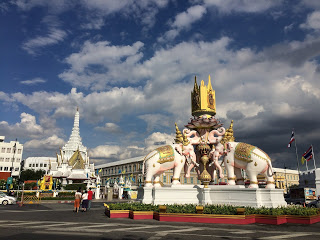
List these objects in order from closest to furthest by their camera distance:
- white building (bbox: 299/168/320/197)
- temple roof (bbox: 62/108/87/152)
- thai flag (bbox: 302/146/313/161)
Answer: thai flag (bbox: 302/146/313/161), white building (bbox: 299/168/320/197), temple roof (bbox: 62/108/87/152)

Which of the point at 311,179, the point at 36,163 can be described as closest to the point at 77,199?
the point at 311,179

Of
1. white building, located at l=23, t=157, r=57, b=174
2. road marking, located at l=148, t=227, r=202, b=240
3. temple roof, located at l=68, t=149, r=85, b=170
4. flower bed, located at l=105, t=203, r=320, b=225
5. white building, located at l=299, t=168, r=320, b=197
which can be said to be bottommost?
road marking, located at l=148, t=227, r=202, b=240

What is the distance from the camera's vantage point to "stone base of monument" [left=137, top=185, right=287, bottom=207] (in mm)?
13656

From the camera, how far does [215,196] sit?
47.8 feet

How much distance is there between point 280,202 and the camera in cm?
1405

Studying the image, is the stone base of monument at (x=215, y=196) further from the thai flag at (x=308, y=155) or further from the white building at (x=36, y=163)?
the white building at (x=36, y=163)

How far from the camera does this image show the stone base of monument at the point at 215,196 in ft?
44.8

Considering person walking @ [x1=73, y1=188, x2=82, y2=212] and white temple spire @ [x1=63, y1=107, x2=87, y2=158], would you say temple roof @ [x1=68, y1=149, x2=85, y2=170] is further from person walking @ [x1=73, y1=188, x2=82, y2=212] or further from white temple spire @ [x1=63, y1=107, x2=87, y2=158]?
person walking @ [x1=73, y1=188, x2=82, y2=212]

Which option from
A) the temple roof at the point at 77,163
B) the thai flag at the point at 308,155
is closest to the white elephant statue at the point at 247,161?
the thai flag at the point at 308,155

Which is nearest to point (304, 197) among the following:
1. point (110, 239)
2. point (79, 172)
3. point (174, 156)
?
point (174, 156)

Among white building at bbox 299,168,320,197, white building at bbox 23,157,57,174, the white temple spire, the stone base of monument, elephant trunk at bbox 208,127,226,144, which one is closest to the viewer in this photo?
the stone base of monument

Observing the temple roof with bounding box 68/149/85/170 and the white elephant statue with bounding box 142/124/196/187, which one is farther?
the temple roof with bounding box 68/149/85/170

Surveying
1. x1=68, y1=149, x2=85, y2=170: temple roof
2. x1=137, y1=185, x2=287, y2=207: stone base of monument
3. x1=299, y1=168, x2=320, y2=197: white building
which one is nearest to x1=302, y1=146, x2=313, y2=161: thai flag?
x1=299, y1=168, x2=320, y2=197: white building

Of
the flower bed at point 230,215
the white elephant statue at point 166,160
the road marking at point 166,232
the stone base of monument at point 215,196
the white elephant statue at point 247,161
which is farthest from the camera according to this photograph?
the white elephant statue at point 166,160
